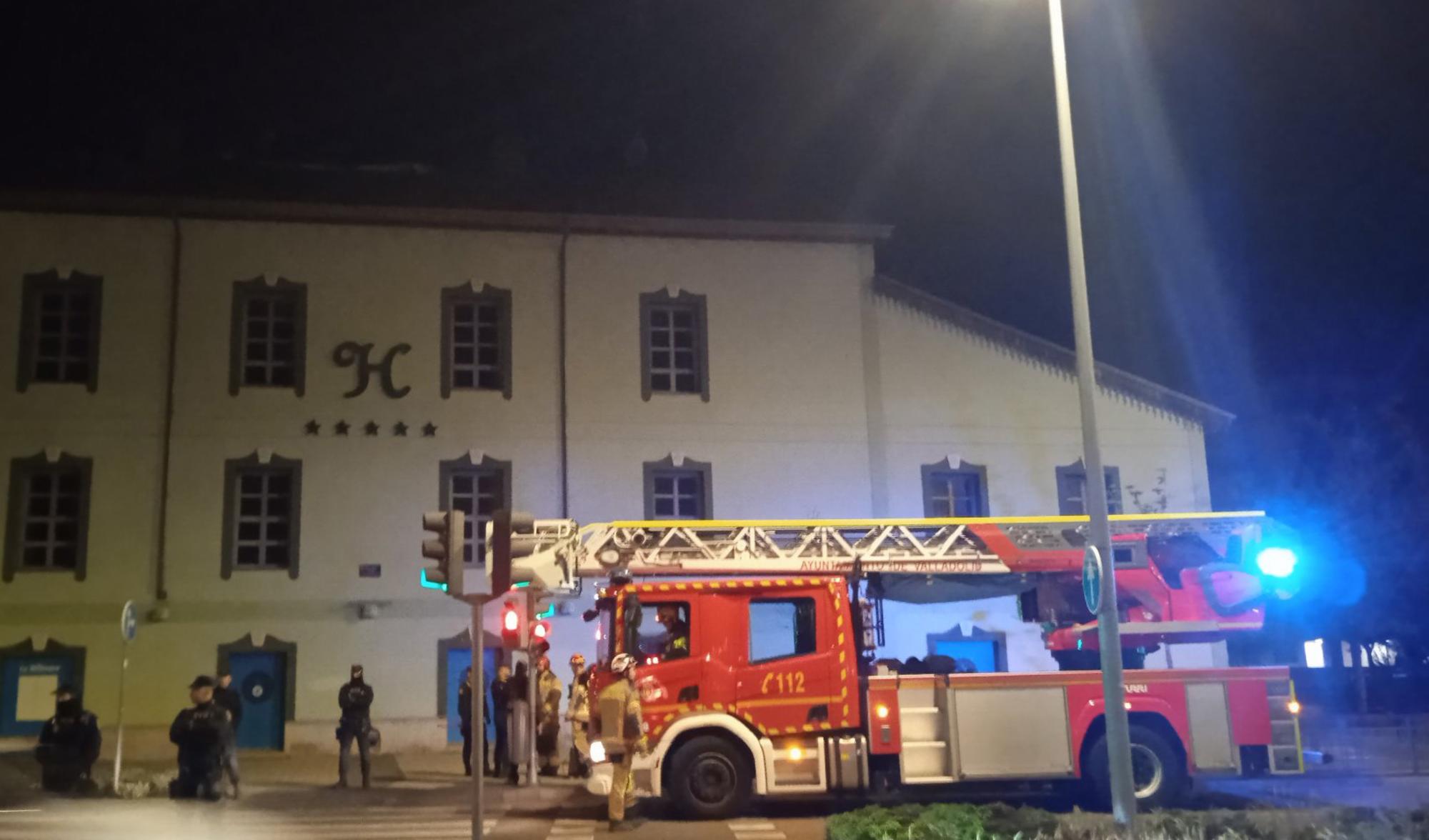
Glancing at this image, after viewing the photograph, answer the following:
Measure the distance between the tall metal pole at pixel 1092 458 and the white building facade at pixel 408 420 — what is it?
9.55 meters

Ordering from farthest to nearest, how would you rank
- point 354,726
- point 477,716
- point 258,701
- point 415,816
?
point 258,701 → point 354,726 → point 415,816 → point 477,716

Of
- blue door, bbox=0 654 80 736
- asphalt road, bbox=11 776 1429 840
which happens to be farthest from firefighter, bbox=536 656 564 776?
blue door, bbox=0 654 80 736

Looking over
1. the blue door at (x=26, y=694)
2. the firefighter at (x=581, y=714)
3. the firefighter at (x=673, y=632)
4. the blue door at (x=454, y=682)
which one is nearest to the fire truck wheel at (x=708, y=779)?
the firefighter at (x=673, y=632)

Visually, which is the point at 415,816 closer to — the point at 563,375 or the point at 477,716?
the point at 477,716

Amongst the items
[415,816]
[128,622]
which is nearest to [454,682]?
[128,622]

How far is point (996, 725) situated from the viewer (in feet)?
43.2

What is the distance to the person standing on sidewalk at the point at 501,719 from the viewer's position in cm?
1722

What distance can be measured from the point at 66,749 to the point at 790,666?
9.60 meters

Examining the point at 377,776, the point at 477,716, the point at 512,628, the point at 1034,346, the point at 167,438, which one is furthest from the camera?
the point at 1034,346

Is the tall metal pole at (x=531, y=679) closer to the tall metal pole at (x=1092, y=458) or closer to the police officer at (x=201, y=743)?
the police officer at (x=201, y=743)

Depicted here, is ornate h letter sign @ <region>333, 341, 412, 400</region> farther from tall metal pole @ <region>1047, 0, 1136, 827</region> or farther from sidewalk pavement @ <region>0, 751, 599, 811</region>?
tall metal pole @ <region>1047, 0, 1136, 827</region>

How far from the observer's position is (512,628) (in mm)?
15898

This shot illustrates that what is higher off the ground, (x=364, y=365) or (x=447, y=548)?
(x=364, y=365)

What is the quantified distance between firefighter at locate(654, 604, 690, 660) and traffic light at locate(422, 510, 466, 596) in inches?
127
